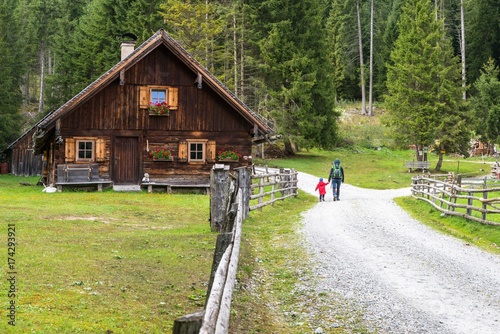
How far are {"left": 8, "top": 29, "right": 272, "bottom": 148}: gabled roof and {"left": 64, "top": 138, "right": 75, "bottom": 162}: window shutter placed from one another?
138cm

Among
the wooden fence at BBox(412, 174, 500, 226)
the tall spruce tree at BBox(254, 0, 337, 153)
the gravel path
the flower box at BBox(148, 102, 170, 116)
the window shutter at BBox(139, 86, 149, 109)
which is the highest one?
the tall spruce tree at BBox(254, 0, 337, 153)

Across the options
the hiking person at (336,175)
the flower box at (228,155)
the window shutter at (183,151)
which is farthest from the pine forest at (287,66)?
the hiking person at (336,175)

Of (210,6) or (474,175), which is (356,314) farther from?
(210,6)

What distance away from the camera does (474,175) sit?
A: 46.5 m

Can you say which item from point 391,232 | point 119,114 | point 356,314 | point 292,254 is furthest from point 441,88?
point 356,314

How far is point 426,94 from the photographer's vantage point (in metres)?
51.2

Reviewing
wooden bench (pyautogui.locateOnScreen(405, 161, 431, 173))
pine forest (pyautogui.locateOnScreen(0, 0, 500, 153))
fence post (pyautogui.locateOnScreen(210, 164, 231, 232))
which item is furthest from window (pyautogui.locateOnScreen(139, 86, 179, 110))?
wooden bench (pyautogui.locateOnScreen(405, 161, 431, 173))

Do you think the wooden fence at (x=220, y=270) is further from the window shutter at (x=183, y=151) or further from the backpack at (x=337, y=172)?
the window shutter at (x=183, y=151)

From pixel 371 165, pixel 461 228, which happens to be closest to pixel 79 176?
pixel 461 228

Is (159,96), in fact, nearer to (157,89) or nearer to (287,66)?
(157,89)

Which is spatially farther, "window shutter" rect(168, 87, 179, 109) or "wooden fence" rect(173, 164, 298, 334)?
"window shutter" rect(168, 87, 179, 109)

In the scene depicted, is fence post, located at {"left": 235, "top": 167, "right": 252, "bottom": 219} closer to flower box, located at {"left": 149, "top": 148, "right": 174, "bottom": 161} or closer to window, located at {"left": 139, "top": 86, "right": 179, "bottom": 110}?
flower box, located at {"left": 149, "top": 148, "right": 174, "bottom": 161}

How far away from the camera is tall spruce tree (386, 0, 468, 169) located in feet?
167

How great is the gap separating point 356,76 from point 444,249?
72.4m
